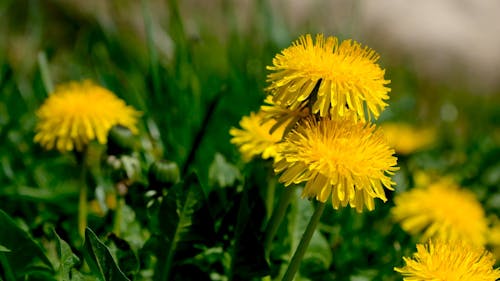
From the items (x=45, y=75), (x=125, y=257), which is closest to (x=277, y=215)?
(x=125, y=257)

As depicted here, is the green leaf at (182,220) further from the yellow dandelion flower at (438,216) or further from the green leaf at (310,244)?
the yellow dandelion flower at (438,216)

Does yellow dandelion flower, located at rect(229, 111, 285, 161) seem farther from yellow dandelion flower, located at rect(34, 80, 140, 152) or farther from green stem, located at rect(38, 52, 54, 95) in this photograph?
green stem, located at rect(38, 52, 54, 95)

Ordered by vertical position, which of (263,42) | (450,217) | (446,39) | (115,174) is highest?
(446,39)

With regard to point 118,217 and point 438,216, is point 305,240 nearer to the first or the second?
point 118,217

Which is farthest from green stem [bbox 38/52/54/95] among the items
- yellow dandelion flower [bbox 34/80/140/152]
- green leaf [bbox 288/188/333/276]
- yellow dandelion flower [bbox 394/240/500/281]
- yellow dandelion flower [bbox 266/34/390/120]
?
yellow dandelion flower [bbox 394/240/500/281]

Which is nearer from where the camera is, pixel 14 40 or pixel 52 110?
pixel 52 110

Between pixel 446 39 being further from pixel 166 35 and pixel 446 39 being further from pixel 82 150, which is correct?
pixel 82 150

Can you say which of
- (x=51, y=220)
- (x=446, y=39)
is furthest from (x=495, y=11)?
(x=51, y=220)
